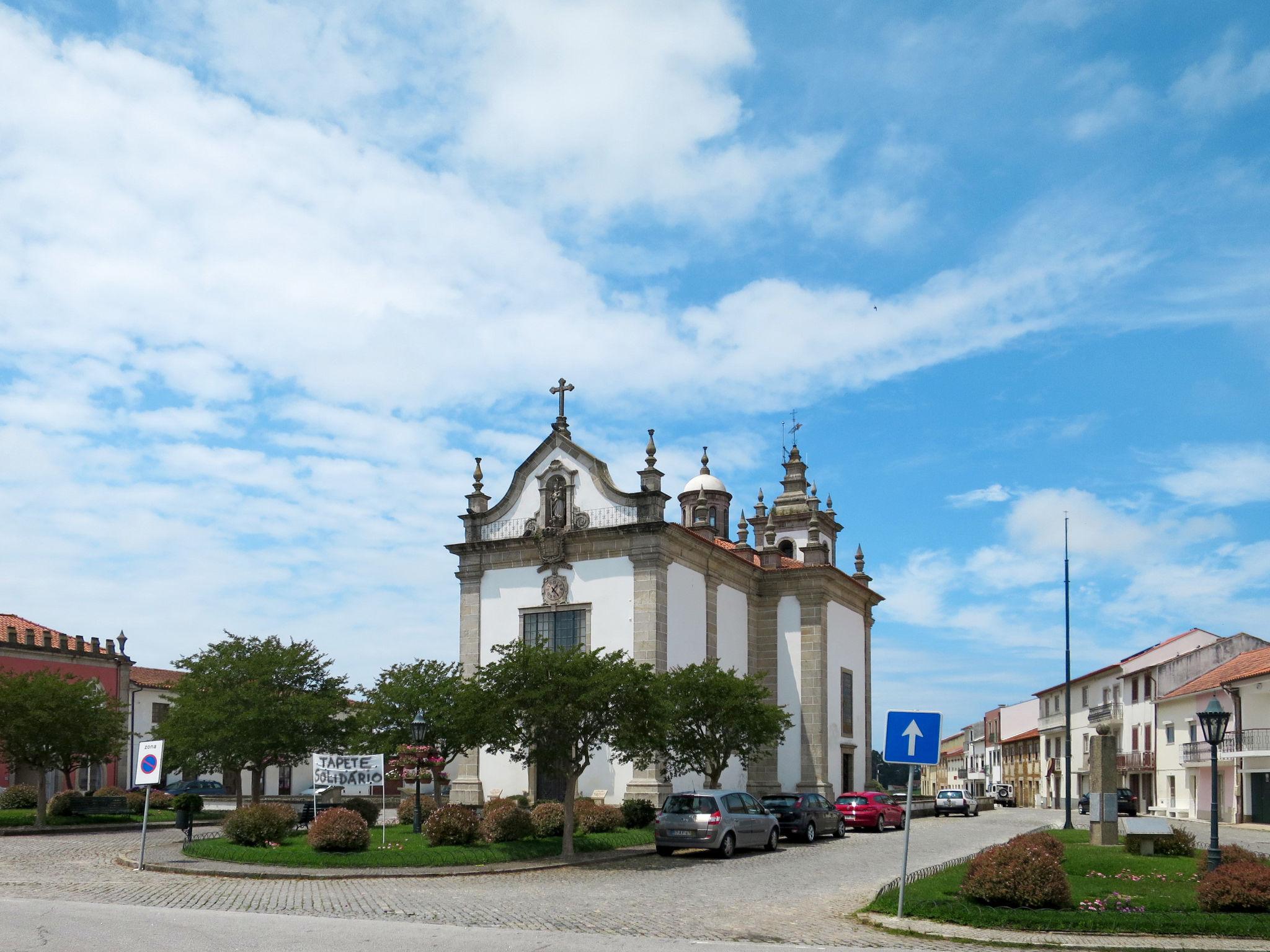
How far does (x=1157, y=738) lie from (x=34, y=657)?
5386 centimetres

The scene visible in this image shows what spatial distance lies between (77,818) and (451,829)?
17355 mm

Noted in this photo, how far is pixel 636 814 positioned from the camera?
31828 mm

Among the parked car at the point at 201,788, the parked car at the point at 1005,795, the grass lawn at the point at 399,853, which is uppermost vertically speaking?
the grass lawn at the point at 399,853

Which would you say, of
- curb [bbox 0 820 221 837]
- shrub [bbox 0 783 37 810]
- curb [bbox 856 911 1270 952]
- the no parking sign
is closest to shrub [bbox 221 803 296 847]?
the no parking sign

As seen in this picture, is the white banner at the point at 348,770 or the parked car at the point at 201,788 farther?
the parked car at the point at 201,788

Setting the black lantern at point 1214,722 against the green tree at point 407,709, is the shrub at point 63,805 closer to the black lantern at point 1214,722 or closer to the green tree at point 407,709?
the green tree at point 407,709

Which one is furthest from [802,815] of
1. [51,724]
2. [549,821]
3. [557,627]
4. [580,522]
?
[51,724]

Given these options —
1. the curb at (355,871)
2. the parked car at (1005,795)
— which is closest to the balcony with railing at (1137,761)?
the parked car at (1005,795)

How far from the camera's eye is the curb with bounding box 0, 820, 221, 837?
3231cm

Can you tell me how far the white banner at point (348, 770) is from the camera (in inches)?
1040

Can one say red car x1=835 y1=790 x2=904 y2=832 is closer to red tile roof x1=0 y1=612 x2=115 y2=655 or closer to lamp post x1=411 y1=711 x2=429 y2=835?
lamp post x1=411 y1=711 x2=429 y2=835

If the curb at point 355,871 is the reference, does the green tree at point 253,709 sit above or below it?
above

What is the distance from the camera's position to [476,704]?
25.6m

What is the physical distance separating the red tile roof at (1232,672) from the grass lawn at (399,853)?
103ft
